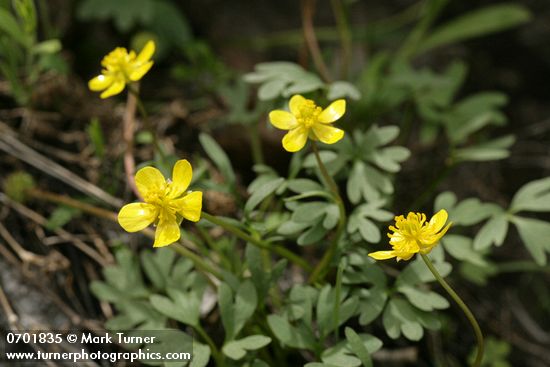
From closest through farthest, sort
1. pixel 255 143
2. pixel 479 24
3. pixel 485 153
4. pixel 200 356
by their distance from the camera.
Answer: pixel 200 356 < pixel 485 153 < pixel 255 143 < pixel 479 24

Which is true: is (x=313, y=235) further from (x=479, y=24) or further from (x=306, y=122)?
(x=479, y=24)

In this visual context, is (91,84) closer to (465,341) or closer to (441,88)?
(441,88)

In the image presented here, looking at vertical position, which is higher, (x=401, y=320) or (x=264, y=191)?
(x=264, y=191)

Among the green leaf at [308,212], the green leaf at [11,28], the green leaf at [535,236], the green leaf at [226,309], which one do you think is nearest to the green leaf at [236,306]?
the green leaf at [226,309]

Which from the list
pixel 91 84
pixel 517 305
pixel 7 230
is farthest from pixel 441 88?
pixel 7 230

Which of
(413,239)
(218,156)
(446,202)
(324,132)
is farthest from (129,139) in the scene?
(413,239)

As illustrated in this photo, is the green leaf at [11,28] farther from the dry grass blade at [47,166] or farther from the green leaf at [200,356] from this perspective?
the green leaf at [200,356]
